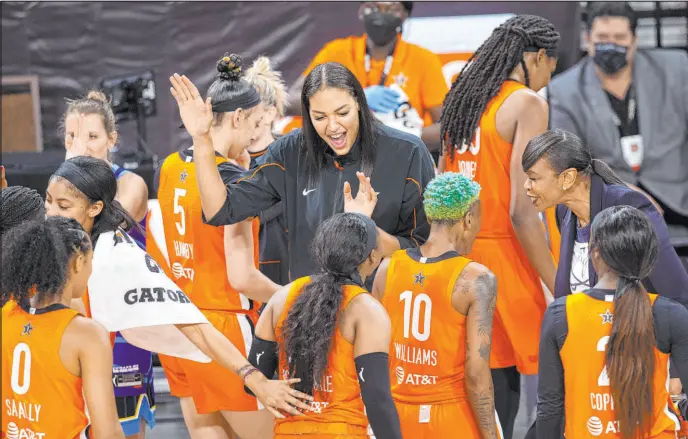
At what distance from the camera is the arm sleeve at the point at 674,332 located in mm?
3295

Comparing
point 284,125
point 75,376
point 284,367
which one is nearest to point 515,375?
point 284,367

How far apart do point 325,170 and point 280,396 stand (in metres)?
1.04

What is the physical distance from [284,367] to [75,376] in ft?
2.40

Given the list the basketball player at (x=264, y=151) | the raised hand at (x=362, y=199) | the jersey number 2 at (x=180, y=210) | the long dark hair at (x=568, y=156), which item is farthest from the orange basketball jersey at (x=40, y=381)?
the basketball player at (x=264, y=151)

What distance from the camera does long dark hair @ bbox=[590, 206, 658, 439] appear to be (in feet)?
10.8

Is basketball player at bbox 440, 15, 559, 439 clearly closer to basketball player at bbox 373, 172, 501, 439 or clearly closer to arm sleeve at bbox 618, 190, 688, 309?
basketball player at bbox 373, 172, 501, 439

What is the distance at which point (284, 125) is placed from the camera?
7.50 m

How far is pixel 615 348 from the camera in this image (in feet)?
10.8

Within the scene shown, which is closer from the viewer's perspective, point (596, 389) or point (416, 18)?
point (596, 389)

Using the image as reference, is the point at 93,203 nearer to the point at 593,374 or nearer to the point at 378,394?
the point at 378,394

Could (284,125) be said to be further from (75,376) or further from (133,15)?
(75,376)

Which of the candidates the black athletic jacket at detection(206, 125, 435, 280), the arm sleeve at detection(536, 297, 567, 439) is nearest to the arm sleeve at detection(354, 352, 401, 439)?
the arm sleeve at detection(536, 297, 567, 439)

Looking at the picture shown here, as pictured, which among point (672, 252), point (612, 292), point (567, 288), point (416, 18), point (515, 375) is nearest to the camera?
point (612, 292)

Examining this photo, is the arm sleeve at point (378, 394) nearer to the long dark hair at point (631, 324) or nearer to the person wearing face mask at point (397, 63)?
the long dark hair at point (631, 324)
